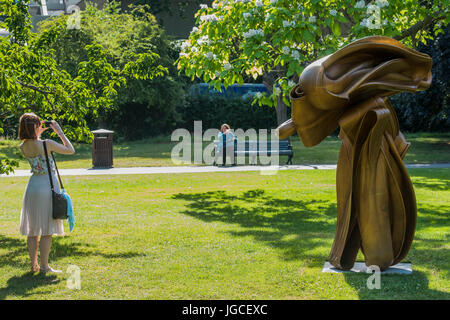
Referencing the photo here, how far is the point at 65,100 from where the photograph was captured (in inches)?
340

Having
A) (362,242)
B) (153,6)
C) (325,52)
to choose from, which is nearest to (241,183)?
(325,52)

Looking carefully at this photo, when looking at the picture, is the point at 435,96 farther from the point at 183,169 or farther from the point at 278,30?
the point at 278,30

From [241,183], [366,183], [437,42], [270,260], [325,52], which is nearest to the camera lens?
[366,183]

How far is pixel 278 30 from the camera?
11430 mm

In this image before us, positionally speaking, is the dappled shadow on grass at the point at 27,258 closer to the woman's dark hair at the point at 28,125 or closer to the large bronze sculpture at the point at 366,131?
the woman's dark hair at the point at 28,125

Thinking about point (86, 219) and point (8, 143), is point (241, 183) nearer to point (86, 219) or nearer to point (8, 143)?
point (86, 219)

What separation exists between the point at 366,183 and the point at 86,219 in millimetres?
5867

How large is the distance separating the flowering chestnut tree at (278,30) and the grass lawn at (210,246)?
2456 mm

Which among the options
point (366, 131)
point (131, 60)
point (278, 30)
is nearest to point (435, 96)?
point (131, 60)

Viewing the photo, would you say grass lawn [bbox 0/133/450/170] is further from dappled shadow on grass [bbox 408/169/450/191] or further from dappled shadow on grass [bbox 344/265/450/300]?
dappled shadow on grass [bbox 344/265/450/300]

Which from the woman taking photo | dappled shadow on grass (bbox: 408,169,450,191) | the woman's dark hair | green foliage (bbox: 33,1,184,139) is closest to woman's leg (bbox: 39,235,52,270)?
the woman taking photo

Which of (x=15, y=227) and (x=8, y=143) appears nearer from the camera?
(x=15, y=227)

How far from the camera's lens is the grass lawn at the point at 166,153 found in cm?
2189

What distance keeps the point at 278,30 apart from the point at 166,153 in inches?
609
